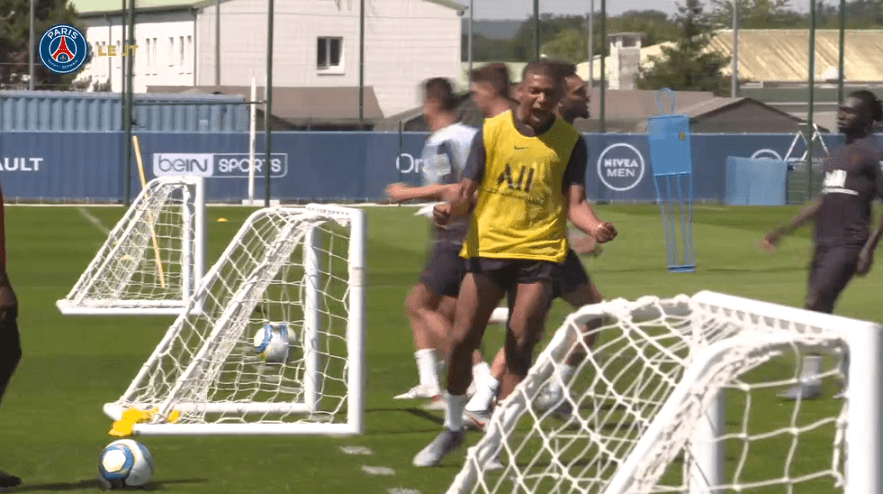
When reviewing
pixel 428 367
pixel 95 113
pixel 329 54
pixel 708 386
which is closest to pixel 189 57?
pixel 329 54

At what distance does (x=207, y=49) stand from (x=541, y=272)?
196ft

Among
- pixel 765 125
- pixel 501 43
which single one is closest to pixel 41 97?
pixel 501 43

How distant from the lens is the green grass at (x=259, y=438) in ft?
27.0

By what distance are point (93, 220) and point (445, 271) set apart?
22827mm

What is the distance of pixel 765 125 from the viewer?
54.3 meters

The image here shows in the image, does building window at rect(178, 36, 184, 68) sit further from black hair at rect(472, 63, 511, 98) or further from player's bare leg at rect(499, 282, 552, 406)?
player's bare leg at rect(499, 282, 552, 406)

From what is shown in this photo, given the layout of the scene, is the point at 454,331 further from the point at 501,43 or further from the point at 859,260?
the point at 501,43

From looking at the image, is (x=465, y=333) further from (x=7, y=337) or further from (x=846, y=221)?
(x=846, y=221)

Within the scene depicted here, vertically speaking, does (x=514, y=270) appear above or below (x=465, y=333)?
above

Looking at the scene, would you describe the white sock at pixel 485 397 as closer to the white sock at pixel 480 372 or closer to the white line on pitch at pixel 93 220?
the white sock at pixel 480 372

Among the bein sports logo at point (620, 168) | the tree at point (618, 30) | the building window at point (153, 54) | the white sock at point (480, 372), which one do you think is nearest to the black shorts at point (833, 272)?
the white sock at point (480, 372)

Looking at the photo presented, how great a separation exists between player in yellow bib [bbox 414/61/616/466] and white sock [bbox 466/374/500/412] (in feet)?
1.15

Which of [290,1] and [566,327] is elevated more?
[290,1]

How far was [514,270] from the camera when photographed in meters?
8.18
